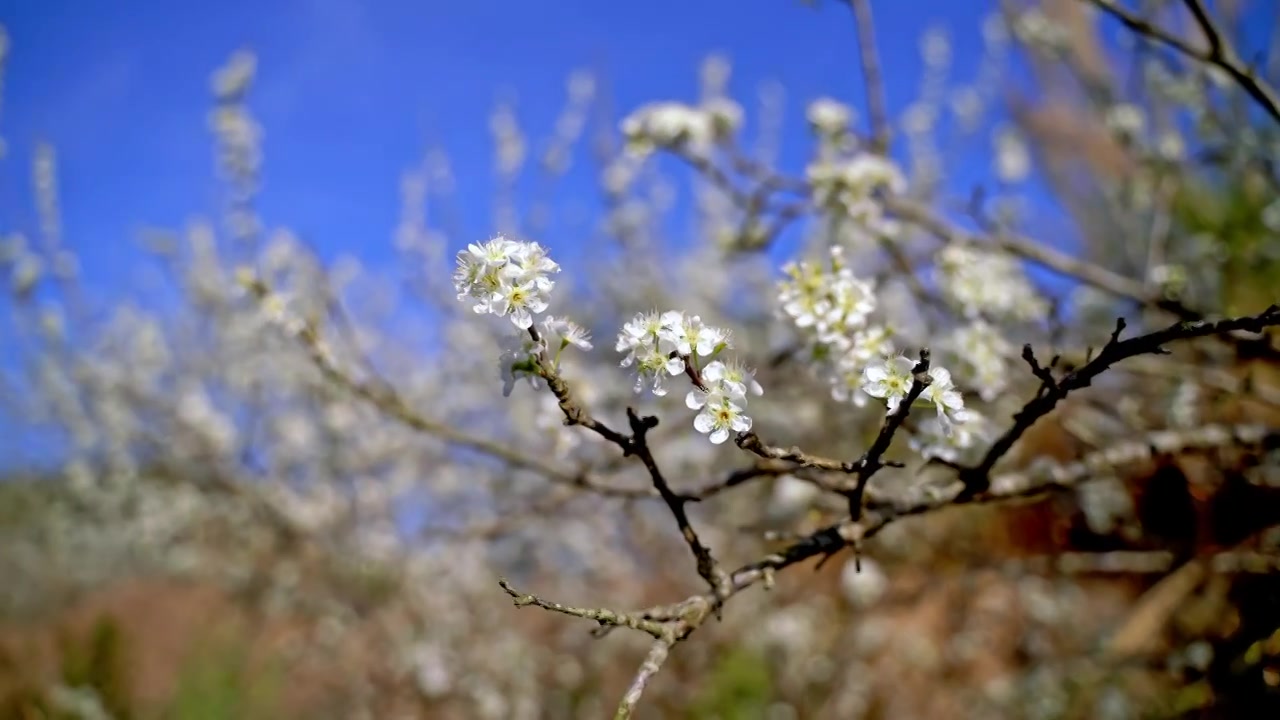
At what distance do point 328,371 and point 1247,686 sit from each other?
158 centimetres

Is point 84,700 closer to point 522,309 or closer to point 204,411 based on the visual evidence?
point 204,411

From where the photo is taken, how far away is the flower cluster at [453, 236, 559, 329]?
0.94m

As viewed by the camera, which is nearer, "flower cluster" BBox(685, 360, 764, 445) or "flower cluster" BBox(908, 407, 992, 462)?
"flower cluster" BBox(685, 360, 764, 445)

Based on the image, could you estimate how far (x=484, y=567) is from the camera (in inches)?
247

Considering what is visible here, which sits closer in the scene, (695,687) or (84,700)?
(84,700)

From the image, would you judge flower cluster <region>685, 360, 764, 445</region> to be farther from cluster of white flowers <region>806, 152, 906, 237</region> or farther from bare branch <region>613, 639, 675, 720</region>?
cluster of white flowers <region>806, 152, 906, 237</region>

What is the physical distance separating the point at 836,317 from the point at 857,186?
2.61ft

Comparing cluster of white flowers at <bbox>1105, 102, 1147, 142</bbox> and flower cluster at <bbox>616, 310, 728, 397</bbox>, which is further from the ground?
cluster of white flowers at <bbox>1105, 102, 1147, 142</bbox>

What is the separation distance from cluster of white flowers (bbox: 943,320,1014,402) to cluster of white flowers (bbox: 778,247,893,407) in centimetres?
26

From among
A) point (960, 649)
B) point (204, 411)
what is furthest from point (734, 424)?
point (204, 411)

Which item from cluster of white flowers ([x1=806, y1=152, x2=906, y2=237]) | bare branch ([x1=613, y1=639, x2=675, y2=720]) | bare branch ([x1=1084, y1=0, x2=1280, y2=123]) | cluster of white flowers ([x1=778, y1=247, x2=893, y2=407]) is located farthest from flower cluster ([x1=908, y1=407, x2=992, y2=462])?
cluster of white flowers ([x1=806, y1=152, x2=906, y2=237])

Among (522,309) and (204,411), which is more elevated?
(204,411)

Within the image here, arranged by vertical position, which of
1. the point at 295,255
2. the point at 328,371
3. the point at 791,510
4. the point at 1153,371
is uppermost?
the point at 295,255

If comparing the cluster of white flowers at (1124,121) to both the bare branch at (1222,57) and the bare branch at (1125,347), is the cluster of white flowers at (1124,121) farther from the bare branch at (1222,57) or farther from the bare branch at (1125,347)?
the bare branch at (1125,347)
